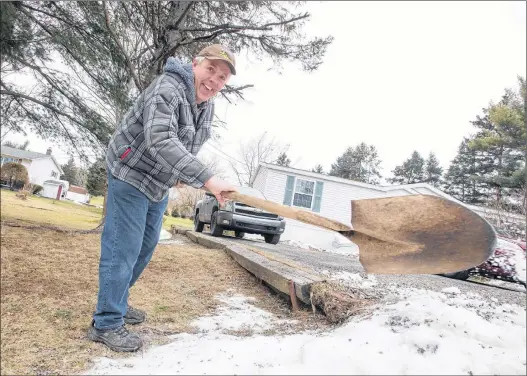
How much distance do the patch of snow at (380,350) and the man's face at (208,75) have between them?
1.39 metres

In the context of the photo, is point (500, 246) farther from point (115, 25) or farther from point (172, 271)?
point (115, 25)

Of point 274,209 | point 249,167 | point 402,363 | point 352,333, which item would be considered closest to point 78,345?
point 274,209

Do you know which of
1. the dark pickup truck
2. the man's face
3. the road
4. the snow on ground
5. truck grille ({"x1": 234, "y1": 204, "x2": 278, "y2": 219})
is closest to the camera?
the snow on ground

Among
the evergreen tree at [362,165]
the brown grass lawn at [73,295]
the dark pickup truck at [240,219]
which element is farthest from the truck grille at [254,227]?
the evergreen tree at [362,165]

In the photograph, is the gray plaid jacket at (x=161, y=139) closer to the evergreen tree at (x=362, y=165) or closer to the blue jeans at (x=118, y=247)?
the blue jeans at (x=118, y=247)

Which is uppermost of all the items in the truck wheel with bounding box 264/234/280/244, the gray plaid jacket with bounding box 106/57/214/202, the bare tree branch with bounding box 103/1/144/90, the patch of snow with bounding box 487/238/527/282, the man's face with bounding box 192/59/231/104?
the bare tree branch with bounding box 103/1/144/90

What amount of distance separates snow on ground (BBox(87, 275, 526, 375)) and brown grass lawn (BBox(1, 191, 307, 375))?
10.7 inches

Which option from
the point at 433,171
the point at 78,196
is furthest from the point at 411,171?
the point at 78,196

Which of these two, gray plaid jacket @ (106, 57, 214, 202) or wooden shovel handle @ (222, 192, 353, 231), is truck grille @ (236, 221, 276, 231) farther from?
wooden shovel handle @ (222, 192, 353, 231)

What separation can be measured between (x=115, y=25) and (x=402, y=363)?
5.73m

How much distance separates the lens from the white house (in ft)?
56.1

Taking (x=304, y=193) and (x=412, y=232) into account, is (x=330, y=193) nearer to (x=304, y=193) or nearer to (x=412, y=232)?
(x=304, y=193)

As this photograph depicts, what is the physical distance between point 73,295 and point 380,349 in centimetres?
215

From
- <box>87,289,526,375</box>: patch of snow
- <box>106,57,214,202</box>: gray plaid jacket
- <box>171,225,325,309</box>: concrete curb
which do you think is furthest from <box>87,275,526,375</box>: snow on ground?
<box>106,57,214,202</box>: gray plaid jacket
